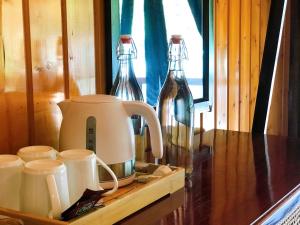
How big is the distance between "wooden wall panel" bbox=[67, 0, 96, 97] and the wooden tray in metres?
0.43

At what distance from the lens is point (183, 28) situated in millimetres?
1943

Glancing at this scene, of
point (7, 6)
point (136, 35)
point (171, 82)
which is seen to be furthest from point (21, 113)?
point (136, 35)

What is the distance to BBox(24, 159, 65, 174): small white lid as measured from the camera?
805 millimetres

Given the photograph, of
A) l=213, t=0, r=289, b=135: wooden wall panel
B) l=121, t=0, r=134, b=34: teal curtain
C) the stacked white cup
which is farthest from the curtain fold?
the stacked white cup

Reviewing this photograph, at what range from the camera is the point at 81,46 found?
1382 millimetres

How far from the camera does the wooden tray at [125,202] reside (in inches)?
31.4

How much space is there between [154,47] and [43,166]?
100 cm

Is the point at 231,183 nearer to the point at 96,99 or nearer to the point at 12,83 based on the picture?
the point at 96,99

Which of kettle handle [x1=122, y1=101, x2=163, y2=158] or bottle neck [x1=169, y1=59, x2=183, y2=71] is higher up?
bottle neck [x1=169, y1=59, x2=183, y2=71]

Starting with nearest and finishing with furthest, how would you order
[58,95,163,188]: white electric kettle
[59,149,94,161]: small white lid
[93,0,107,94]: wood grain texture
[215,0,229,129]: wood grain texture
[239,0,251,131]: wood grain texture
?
1. [59,149,94,161]: small white lid
2. [58,95,163,188]: white electric kettle
3. [93,0,107,94]: wood grain texture
4. [215,0,229,129]: wood grain texture
5. [239,0,251,131]: wood grain texture

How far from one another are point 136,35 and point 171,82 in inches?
15.5

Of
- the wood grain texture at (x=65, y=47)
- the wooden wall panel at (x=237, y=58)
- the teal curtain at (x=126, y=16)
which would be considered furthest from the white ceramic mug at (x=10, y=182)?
the wooden wall panel at (x=237, y=58)

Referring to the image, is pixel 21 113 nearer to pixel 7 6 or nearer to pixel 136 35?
pixel 7 6

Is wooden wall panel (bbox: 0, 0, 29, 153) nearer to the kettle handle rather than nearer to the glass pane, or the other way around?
the kettle handle
